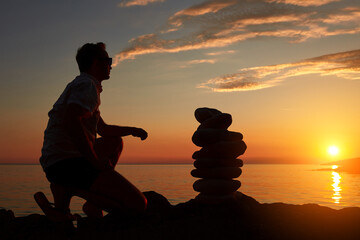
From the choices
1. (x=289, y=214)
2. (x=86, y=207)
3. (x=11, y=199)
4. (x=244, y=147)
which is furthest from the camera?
(x=11, y=199)

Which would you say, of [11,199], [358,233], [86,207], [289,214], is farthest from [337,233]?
[11,199]

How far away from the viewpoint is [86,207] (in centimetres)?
601

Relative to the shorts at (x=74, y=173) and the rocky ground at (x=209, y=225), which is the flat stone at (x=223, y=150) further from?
the shorts at (x=74, y=173)

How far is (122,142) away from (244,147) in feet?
12.8

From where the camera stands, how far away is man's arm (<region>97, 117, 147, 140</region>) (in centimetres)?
554

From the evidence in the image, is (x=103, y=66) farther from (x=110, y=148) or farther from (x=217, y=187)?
(x=217, y=187)

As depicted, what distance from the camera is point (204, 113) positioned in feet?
30.1

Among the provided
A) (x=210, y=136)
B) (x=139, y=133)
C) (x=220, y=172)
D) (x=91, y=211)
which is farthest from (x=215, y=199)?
(x=139, y=133)

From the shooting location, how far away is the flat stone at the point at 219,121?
8805 millimetres

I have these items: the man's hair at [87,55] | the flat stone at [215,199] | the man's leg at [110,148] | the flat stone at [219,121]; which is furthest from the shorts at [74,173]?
the flat stone at [219,121]

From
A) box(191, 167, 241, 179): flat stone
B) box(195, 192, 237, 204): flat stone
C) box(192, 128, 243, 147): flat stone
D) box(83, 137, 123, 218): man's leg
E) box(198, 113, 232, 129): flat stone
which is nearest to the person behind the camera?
box(83, 137, 123, 218): man's leg

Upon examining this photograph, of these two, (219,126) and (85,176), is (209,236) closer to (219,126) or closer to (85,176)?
(85,176)

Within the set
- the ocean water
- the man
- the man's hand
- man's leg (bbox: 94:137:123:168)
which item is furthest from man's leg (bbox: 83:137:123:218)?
the ocean water

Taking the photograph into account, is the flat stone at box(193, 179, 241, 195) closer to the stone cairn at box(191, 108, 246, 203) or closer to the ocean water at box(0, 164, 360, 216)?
the stone cairn at box(191, 108, 246, 203)
